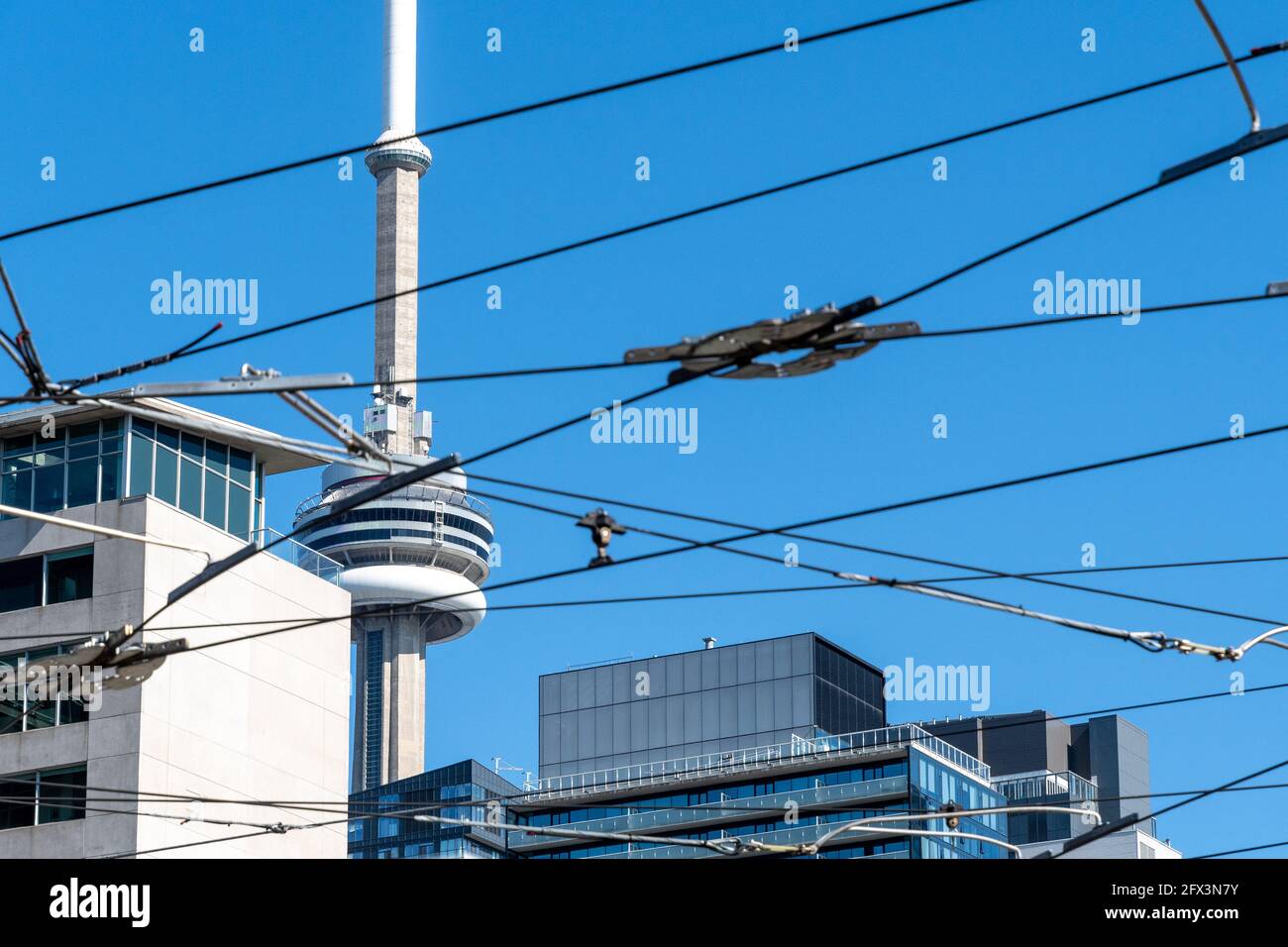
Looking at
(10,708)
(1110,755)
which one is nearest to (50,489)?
(10,708)

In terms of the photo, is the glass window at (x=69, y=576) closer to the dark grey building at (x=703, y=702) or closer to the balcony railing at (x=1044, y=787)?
the dark grey building at (x=703, y=702)

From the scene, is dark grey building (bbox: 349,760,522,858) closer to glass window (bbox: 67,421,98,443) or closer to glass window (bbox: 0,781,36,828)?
→ glass window (bbox: 67,421,98,443)

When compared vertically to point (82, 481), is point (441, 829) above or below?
below

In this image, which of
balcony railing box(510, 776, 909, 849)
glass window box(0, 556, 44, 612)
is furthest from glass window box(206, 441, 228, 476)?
balcony railing box(510, 776, 909, 849)

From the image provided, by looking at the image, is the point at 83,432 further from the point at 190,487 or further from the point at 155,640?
the point at 155,640

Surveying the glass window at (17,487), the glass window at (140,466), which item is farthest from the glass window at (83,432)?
the glass window at (17,487)

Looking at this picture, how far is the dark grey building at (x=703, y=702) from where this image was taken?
150 meters

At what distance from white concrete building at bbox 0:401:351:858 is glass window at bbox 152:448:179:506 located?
0.09 m

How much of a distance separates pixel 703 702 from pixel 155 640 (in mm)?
90181

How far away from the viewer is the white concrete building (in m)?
67.9

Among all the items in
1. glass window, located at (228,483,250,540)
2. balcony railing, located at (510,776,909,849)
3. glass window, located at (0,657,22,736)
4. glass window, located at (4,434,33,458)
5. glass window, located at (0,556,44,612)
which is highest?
glass window, located at (4,434,33,458)

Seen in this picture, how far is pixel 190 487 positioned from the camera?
74562 mm
